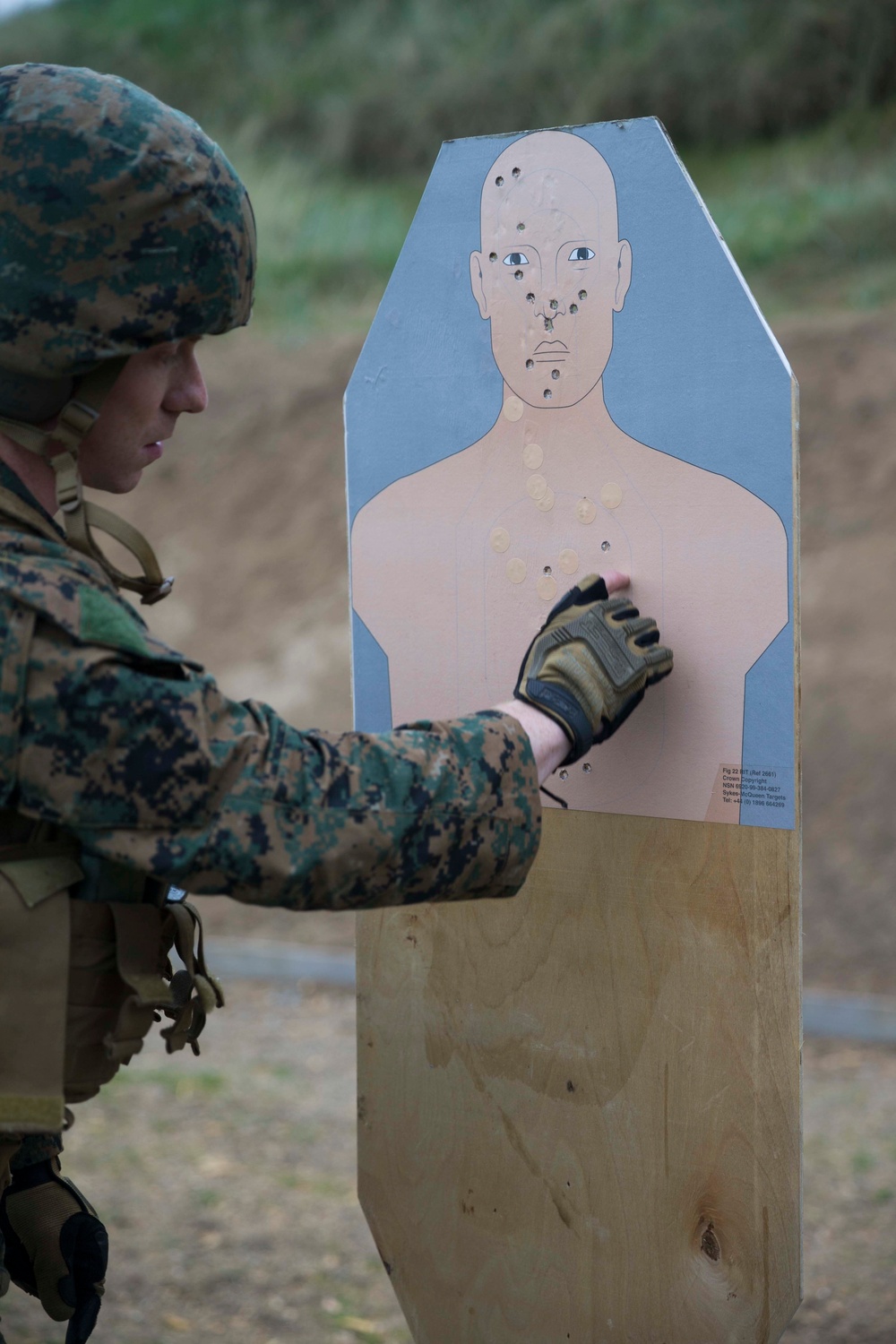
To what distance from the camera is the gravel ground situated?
2900 millimetres

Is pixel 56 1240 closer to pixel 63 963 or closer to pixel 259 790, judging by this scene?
pixel 63 963

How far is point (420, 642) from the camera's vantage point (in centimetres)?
188

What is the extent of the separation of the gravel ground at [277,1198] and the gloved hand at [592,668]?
1.94 metres

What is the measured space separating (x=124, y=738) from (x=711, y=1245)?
1027 mm

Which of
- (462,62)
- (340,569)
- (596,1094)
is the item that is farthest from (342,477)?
(596,1094)

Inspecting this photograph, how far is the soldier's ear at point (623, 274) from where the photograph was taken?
5.36ft

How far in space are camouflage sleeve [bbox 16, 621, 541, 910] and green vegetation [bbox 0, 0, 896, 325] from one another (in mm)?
7929

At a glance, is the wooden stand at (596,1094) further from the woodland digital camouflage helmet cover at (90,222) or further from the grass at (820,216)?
the grass at (820,216)

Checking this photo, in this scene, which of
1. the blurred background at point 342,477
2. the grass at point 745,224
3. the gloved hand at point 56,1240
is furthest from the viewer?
the grass at point 745,224

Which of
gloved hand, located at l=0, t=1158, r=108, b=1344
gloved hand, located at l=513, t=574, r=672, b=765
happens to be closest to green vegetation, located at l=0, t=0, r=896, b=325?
gloved hand, located at l=513, t=574, r=672, b=765

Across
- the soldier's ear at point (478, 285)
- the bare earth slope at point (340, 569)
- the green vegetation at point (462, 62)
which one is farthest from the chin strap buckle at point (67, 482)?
the green vegetation at point (462, 62)

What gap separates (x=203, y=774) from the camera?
4.00 ft

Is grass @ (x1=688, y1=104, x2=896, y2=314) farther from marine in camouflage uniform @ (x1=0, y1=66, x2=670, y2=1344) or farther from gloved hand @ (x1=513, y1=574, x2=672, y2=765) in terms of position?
marine in camouflage uniform @ (x1=0, y1=66, x2=670, y2=1344)

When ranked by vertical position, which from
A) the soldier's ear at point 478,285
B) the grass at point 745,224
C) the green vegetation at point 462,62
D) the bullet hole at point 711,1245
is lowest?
the grass at point 745,224
